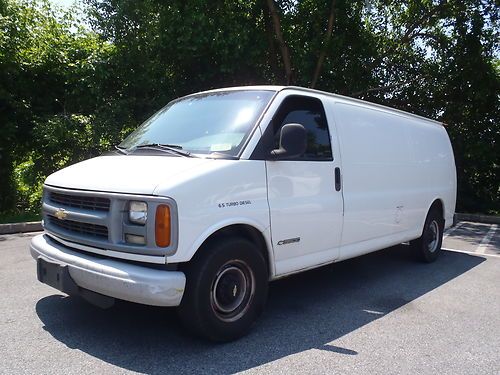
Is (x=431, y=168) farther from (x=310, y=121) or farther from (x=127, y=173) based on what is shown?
(x=127, y=173)

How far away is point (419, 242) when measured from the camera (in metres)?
6.98

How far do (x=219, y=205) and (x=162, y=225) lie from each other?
51 centimetres

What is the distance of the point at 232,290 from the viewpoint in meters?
3.87

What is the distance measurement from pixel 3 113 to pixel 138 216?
8.98 metres

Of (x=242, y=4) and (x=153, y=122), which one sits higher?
(x=242, y=4)

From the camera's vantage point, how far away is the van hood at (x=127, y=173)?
11.5 ft

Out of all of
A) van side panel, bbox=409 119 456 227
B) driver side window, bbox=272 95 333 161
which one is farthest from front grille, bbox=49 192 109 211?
van side panel, bbox=409 119 456 227

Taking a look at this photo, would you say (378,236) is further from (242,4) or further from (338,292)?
(242,4)

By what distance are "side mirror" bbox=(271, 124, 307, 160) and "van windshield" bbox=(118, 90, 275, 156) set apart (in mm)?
295

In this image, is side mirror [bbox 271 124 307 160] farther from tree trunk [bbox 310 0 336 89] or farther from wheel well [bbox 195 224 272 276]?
tree trunk [bbox 310 0 336 89]

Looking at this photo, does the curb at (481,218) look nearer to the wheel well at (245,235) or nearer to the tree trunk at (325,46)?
the tree trunk at (325,46)

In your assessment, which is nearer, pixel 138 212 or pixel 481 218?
pixel 138 212

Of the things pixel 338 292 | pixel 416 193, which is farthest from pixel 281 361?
pixel 416 193

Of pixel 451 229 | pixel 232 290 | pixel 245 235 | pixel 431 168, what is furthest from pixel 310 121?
pixel 451 229
